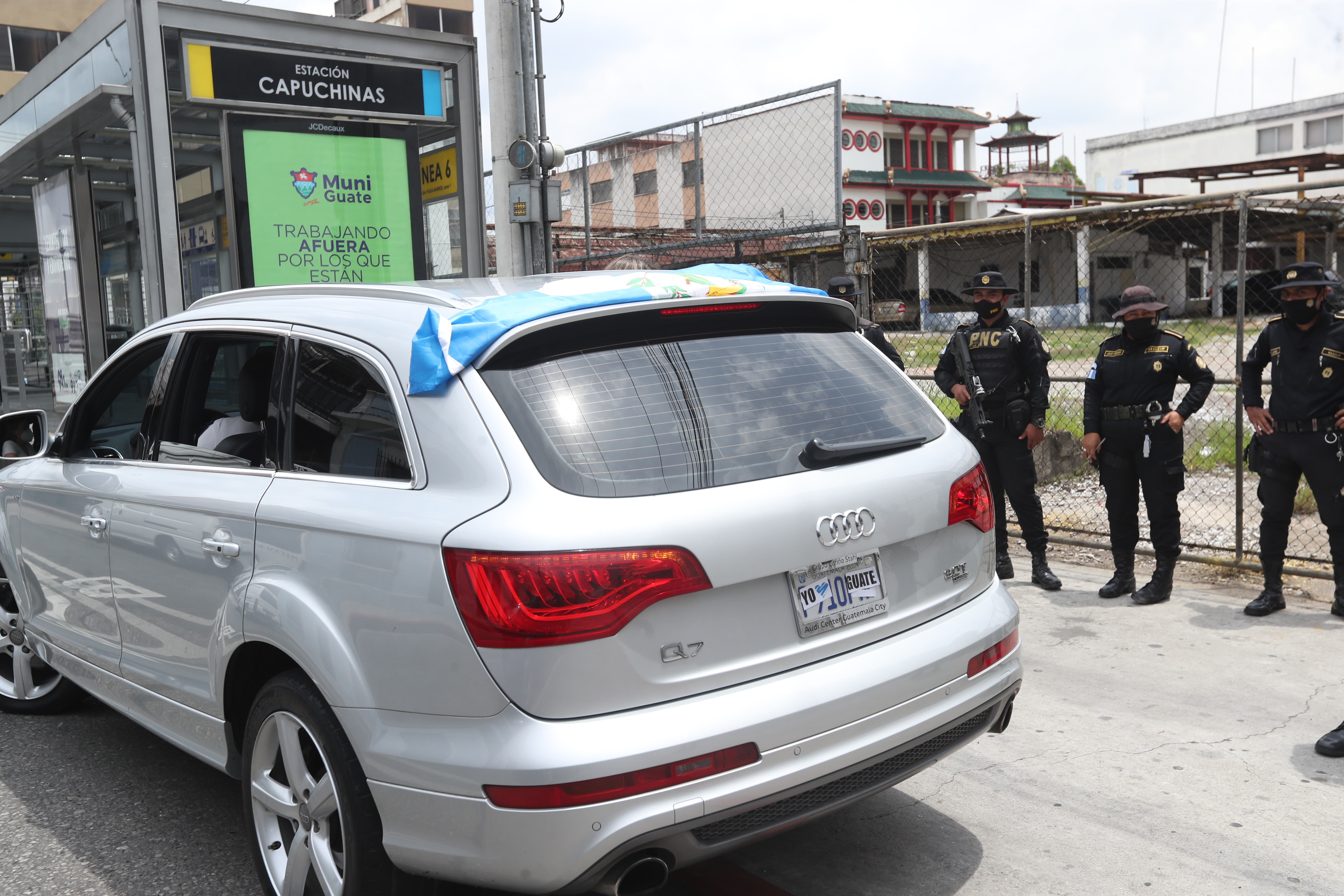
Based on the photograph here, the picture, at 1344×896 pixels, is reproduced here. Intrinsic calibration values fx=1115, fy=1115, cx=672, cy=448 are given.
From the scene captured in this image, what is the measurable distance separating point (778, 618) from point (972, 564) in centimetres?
84

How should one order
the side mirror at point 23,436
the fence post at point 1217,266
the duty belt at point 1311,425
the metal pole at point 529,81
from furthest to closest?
the metal pole at point 529,81 → the fence post at point 1217,266 → the duty belt at point 1311,425 → the side mirror at point 23,436

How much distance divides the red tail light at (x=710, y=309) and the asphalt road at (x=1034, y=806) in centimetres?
168

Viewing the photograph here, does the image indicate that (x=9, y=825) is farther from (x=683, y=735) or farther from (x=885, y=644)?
(x=885, y=644)

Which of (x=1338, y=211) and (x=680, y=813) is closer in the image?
(x=680, y=813)

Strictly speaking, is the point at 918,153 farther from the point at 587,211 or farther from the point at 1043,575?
the point at 1043,575

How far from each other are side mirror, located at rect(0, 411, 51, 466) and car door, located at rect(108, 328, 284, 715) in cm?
96

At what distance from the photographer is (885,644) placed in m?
2.90

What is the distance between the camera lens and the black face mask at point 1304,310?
566cm

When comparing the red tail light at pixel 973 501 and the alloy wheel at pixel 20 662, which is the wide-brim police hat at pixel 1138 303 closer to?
the red tail light at pixel 973 501

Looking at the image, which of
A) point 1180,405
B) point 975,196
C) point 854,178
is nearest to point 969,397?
point 1180,405

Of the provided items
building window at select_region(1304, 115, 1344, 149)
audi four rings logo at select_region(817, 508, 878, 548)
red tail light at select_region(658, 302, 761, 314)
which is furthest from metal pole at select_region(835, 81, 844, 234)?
building window at select_region(1304, 115, 1344, 149)

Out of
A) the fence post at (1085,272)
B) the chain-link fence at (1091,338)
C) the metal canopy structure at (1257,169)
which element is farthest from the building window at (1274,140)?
the chain-link fence at (1091,338)

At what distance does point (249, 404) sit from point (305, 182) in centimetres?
659

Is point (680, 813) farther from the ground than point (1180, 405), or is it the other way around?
point (1180, 405)
